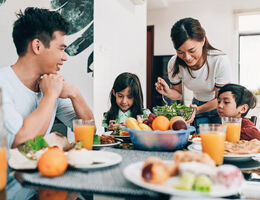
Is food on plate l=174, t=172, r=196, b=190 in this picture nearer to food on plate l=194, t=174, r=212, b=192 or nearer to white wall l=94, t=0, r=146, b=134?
food on plate l=194, t=174, r=212, b=192

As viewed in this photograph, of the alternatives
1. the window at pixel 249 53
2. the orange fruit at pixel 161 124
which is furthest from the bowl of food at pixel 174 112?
the window at pixel 249 53

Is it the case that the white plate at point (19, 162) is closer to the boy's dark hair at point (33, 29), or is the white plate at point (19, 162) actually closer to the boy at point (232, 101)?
the boy's dark hair at point (33, 29)

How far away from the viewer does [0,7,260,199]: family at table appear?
1.19 meters

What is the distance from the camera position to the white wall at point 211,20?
5.37 meters

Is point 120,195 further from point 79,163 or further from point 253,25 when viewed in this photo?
point 253,25

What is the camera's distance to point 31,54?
147cm

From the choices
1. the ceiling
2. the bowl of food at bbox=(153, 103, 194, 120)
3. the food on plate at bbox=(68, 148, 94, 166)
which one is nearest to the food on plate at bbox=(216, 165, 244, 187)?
the food on plate at bbox=(68, 148, 94, 166)

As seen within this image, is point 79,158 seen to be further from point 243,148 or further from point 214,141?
point 243,148

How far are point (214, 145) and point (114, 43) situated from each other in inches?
121

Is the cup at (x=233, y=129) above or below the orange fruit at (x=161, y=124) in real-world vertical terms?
below

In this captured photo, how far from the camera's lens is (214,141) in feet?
3.10

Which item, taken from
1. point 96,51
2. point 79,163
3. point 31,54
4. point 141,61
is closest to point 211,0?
point 141,61

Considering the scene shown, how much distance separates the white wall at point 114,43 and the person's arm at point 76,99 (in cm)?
169

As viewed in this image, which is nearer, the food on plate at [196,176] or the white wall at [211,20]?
the food on plate at [196,176]
